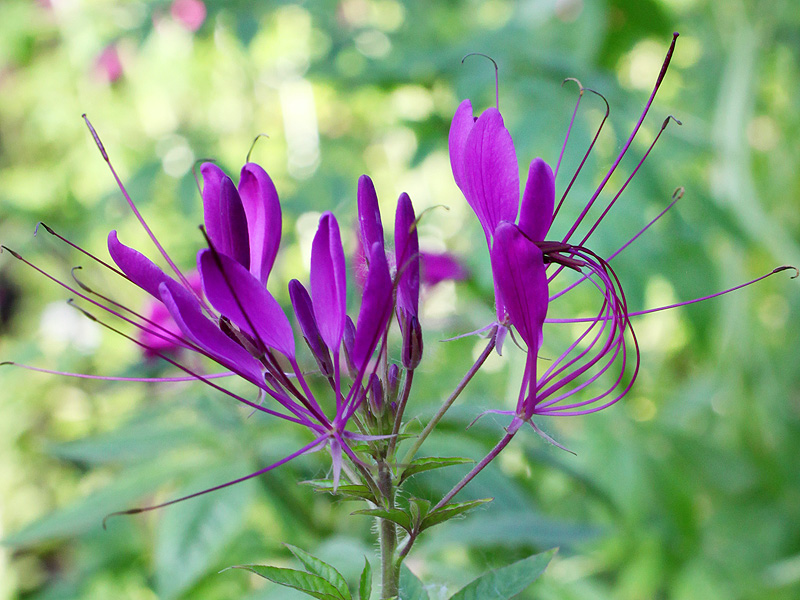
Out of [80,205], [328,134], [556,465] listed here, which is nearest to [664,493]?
[556,465]

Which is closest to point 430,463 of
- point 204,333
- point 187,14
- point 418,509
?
point 418,509

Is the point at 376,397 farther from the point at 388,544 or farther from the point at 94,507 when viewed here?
the point at 94,507

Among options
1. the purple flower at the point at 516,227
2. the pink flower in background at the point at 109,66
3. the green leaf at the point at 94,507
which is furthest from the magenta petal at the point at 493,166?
the pink flower in background at the point at 109,66

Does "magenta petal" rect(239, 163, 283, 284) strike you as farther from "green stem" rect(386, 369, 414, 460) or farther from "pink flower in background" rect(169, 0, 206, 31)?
"pink flower in background" rect(169, 0, 206, 31)

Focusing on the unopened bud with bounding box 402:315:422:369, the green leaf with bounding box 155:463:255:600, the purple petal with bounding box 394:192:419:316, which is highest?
the purple petal with bounding box 394:192:419:316

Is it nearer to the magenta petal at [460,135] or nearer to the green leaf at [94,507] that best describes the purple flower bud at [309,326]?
the magenta petal at [460,135]

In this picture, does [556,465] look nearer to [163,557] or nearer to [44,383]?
[163,557]

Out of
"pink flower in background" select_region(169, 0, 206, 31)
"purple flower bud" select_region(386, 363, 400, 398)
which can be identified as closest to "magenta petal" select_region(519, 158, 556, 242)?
"purple flower bud" select_region(386, 363, 400, 398)
